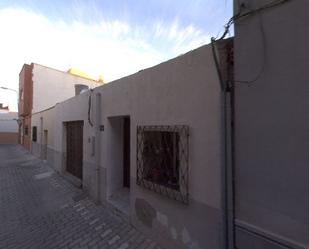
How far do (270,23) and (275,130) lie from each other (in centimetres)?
108

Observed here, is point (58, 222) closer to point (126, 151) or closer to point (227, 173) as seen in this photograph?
point (126, 151)

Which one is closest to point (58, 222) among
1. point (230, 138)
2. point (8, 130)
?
point (230, 138)

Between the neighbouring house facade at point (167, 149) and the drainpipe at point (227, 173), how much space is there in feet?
0.20

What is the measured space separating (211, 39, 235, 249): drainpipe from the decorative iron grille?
797mm

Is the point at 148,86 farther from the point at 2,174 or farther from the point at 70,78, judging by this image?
the point at 70,78

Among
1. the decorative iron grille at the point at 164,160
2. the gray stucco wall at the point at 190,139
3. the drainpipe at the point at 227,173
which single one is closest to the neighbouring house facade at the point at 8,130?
the gray stucco wall at the point at 190,139

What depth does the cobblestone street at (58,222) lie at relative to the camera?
206 inches

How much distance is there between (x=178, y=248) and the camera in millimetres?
4309

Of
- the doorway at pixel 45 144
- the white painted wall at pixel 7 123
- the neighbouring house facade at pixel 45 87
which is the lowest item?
the doorway at pixel 45 144

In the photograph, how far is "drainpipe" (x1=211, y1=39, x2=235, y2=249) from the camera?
3.33 meters

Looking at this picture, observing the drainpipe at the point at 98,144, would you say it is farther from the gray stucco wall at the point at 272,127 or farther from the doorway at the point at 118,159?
the gray stucco wall at the point at 272,127

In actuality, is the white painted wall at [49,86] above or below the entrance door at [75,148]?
above

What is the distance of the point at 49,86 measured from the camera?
82.2 feet

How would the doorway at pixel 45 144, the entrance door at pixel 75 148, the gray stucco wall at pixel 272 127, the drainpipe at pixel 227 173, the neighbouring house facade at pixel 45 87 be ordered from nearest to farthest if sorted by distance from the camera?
the gray stucco wall at pixel 272 127
the drainpipe at pixel 227 173
the entrance door at pixel 75 148
the doorway at pixel 45 144
the neighbouring house facade at pixel 45 87
